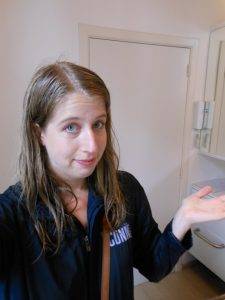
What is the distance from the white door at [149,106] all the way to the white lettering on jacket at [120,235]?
0.94 meters

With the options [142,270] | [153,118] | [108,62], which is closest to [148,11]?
[108,62]

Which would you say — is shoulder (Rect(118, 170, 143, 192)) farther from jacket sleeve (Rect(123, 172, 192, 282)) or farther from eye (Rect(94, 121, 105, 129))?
eye (Rect(94, 121, 105, 129))

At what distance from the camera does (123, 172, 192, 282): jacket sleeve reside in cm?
82

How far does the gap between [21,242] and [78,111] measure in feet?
1.16

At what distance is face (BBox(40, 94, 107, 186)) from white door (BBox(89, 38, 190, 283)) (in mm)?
954

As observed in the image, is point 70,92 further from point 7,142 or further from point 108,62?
point 108,62

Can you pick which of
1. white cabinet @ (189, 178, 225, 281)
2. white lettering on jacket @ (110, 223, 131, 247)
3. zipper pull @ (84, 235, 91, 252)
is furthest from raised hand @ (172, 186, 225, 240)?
white cabinet @ (189, 178, 225, 281)

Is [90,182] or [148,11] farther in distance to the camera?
[148,11]

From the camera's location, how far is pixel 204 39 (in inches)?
70.2

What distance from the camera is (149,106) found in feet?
5.62

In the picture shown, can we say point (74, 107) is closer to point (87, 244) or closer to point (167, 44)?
point (87, 244)

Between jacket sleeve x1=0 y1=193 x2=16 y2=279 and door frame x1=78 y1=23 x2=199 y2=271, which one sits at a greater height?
door frame x1=78 y1=23 x2=199 y2=271

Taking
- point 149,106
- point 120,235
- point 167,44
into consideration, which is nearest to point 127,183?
point 120,235

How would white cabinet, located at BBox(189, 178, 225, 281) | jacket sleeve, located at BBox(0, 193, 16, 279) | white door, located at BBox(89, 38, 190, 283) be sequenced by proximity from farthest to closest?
white cabinet, located at BBox(189, 178, 225, 281) → white door, located at BBox(89, 38, 190, 283) → jacket sleeve, located at BBox(0, 193, 16, 279)
